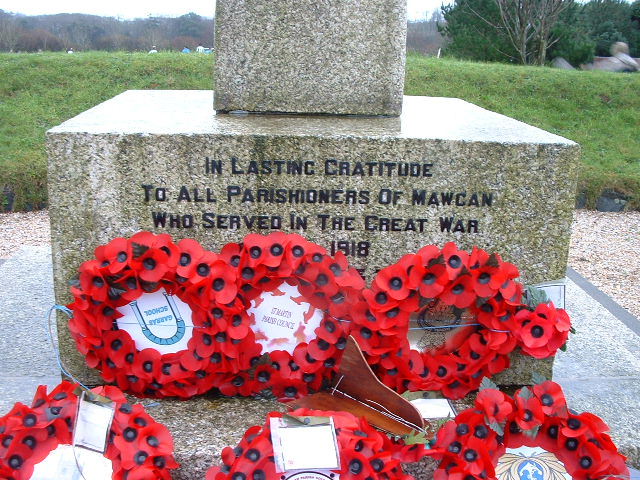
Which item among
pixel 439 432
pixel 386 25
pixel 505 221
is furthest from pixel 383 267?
pixel 386 25

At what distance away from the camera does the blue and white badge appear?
2.66 m

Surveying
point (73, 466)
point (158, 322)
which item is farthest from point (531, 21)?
point (73, 466)

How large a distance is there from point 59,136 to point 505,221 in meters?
1.73

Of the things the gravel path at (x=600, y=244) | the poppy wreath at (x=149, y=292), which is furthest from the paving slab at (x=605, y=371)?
the poppy wreath at (x=149, y=292)

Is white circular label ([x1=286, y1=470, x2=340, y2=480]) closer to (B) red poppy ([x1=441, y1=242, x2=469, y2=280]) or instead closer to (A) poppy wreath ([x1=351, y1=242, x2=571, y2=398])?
(A) poppy wreath ([x1=351, y1=242, x2=571, y2=398])

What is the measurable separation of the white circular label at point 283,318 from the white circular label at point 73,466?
774mm

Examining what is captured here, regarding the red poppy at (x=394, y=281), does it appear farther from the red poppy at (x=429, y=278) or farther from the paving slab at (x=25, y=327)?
the paving slab at (x=25, y=327)

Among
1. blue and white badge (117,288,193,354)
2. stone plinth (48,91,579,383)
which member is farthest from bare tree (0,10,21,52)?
blue and white badge (117,288,193,354)

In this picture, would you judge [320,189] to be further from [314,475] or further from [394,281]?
[314,475]

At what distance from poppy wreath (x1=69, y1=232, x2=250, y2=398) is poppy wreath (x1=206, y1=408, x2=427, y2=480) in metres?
0.58

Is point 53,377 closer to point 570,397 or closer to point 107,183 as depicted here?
point 107,183

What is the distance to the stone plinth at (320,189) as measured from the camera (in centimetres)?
263

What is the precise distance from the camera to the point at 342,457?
2.02 meters

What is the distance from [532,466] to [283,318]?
1.04 m
